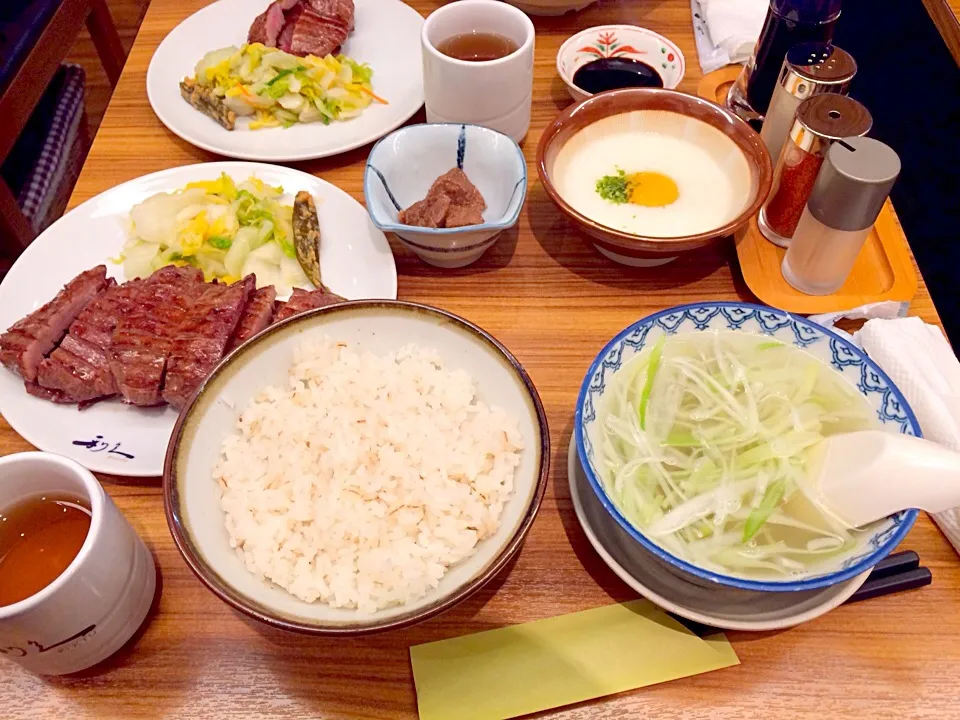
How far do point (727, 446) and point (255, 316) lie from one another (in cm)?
102

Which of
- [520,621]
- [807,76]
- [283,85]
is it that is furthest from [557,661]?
[283,85]

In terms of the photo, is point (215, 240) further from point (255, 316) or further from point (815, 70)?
point (815, 70)

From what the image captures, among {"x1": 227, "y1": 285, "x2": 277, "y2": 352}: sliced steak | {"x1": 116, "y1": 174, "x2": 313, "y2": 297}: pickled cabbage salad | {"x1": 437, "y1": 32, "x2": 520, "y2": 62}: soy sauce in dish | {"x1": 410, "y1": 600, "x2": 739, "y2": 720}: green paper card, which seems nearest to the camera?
{"x1": 410, "y1": 600, "x2": 739, "y2": 720}: green paper card

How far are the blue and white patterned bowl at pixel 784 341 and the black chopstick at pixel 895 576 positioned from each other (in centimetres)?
16

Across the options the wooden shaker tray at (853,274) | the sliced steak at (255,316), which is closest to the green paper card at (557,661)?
the sliced steak at (255,316)

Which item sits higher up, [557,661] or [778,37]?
[778,37]

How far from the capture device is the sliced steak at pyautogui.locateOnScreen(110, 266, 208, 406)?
4.77 ft

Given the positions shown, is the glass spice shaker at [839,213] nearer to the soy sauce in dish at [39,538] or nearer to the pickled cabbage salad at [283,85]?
the pickled cabbage salad at [283,85]

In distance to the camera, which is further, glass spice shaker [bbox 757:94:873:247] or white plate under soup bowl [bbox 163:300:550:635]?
glass spice shaker [bbox 757:94:873:247]

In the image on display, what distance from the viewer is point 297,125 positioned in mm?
2100

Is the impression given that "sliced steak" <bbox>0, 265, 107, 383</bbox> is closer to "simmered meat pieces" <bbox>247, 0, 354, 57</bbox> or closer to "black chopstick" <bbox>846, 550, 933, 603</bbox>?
"simmered meat pieces" <bbox>247, 0, 354, 57</bbox>

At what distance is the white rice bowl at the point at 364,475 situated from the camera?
1.17 metres

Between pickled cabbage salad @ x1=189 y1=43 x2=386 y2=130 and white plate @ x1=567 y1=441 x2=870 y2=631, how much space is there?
1478mm

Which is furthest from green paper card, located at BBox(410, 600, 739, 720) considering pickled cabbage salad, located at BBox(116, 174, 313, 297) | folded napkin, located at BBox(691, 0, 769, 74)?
folded napkin, located at BBox(691, 0, 769, 74)
